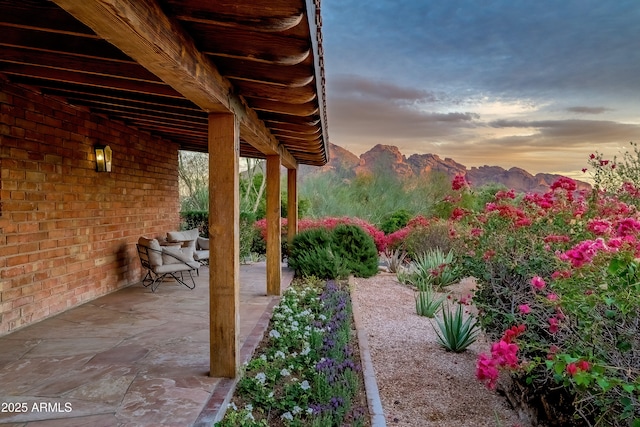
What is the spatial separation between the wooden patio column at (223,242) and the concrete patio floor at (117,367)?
8.4 inches

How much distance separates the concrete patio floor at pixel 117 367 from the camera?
2.42 metres

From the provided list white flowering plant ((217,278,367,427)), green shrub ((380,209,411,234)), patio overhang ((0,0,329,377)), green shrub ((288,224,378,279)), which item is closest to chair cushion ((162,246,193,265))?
white flowering plant ((217,278,367,427))

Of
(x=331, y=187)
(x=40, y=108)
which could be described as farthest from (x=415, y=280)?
(x=331, y=187)

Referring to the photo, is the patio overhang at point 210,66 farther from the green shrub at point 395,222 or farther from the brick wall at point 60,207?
the green shrub at point 395,222

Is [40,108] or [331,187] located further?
[331,187]

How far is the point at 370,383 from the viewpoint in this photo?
334cm

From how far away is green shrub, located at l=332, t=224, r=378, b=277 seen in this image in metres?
8.23

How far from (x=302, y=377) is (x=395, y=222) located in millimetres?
9784

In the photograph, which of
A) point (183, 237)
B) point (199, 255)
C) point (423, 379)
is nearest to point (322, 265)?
point (199, 255)

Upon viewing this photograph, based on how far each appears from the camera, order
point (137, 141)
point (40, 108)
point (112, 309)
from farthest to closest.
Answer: point (137, 141) < point (112, 309) < point (40, 108)

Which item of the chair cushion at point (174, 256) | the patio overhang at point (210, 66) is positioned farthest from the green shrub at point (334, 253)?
the patio overhang at point (210, 66)

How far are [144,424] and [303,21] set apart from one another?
233 cm

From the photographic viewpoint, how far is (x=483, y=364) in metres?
1.91

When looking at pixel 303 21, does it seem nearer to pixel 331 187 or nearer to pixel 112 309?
pixel 112 309
